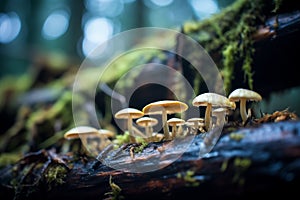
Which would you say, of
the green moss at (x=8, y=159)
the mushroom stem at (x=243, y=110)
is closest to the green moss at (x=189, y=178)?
the mushroom stem at (x=243, y=110)

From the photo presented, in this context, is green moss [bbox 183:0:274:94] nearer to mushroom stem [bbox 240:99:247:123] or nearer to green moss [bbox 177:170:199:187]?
mushroom stem [bbox 240:99:247:123]

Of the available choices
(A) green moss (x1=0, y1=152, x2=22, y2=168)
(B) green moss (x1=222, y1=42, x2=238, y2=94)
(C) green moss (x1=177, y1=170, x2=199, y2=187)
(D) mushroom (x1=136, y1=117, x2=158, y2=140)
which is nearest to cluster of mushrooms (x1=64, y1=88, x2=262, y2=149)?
(D) mushroom (x1=136, y1=117, x2=158, y2=140)

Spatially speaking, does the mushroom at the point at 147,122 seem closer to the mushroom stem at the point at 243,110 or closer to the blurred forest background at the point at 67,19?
the mushroom stem at the point at 243,110

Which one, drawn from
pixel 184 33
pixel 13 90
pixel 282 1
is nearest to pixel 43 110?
pixel 13 90

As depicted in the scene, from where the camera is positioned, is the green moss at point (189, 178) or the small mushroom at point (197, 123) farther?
the small mushroom at point (197, 123)

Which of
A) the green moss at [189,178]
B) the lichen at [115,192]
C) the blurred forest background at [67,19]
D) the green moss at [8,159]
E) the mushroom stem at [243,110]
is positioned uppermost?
the blurred forest background at [67,19]

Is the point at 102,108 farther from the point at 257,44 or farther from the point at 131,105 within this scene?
the point at 257,44

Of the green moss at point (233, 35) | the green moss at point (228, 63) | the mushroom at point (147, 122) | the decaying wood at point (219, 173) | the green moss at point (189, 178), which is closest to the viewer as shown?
the decaying wood at point (219, 173)

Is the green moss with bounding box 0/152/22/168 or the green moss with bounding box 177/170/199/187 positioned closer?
the green moss with bounding box 177/170/199/187

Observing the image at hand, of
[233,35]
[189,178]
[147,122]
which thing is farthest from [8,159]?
[233,35]

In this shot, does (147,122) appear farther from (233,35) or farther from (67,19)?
(67,19)

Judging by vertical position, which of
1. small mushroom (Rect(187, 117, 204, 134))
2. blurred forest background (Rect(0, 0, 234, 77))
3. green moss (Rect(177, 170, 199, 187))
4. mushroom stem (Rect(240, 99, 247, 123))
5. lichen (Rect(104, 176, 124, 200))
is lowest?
lichen (Rect(104, 176, 124, 200))

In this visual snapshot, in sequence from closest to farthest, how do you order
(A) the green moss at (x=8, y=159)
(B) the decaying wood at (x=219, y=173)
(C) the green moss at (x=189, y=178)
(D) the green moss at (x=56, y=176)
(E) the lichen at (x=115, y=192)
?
(B) the decaying wood at (x=219, y=173)
(C) the green moss at (x=189, y=178)
(E) the lichen at (x=115, y=192)
(D) the green moss at (x=56, y=176)
(A) the green moss at (x=8, y=159)
